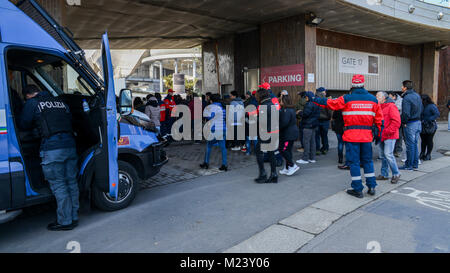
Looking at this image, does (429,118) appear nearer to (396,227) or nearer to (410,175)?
(410,175)

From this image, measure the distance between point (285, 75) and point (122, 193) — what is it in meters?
8.58

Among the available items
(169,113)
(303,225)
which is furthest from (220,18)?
(303,225)

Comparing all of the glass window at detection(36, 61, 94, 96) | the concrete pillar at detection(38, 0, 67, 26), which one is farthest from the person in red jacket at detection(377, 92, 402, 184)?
the concrete pillar at detection(38, 0, 67, 26)

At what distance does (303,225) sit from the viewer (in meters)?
4.16

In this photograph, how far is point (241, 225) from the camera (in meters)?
4.21

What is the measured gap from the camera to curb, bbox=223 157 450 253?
3565 mm

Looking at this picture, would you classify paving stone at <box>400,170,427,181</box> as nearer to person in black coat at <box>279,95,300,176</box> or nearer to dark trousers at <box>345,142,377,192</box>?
dark trousers at <box>345,142,377,192</box>

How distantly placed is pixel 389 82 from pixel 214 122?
556 inches

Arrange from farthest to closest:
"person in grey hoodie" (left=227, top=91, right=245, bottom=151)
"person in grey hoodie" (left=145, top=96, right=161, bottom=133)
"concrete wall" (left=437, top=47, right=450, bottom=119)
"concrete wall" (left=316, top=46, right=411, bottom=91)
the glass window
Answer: "concrete wall" (left=437, top=47, right=450, bottom=119)
"concrete wall" (left=316, top=46, right=411, bottom=91)
"person in grey hoodie" (left=145, top=96, right=161, bottom=133)
"person in grey hoodie" (left=227, top=91, right=245, bottom=151)
the glass window

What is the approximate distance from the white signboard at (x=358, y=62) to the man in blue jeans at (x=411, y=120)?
813 centimetres

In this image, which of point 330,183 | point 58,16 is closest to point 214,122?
point 330,183

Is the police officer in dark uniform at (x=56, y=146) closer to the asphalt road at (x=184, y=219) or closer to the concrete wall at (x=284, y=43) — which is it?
the asphalt road at (x=184, y=219)

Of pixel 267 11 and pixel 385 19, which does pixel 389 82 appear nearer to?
pixel 385 19

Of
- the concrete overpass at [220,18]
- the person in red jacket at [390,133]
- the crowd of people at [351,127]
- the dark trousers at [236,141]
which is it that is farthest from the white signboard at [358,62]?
the person in red jacket at [390,133]
